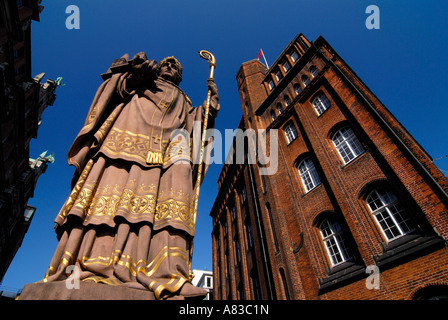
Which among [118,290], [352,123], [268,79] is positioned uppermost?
[268,79]

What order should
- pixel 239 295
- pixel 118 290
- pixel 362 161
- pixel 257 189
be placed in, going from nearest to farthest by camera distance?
1. pixel 118 290
2. pixel 362 161
3. pixel 257 189
4. pixel 239 295

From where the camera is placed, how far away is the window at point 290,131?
51.8 feet

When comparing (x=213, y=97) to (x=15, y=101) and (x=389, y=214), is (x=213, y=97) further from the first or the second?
(x=15, y=101)

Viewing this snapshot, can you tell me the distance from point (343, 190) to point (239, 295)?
11.9 metres

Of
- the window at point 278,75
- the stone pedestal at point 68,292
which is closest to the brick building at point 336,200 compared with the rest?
the window at point 278,75

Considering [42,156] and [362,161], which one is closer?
[362,161]

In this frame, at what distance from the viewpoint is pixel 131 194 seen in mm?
2379

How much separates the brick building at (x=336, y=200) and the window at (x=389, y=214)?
4 centimetres

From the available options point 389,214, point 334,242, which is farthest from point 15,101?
point 389,214

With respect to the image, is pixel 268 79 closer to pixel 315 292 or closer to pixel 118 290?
pixel 315 292

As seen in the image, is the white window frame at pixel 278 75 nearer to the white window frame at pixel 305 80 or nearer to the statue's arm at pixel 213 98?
the white window frame at pixel 305 80

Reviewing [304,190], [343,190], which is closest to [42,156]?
[304,190]

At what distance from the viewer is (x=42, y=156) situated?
119 ft
